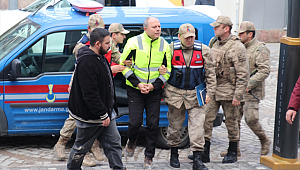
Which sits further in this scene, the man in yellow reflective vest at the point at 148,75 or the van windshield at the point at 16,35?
the van windshield at the point at 16,35

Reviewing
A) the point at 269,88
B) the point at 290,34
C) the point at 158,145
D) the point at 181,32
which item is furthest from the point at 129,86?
the point at 269,88

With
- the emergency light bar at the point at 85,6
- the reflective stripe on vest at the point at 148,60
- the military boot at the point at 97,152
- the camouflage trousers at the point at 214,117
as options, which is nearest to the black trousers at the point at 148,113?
the reflective stripe on vest at the point at 148,60

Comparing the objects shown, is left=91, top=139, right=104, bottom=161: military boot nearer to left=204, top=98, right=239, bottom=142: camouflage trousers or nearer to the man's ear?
left=204, top=98, right=239, bottom=142: camouflage trousers

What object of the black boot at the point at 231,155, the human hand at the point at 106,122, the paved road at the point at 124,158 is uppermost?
the human hand at the point at 106,122

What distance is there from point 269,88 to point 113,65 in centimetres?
648

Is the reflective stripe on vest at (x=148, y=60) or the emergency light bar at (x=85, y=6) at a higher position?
the emergency light bar at (x=85, y=6)

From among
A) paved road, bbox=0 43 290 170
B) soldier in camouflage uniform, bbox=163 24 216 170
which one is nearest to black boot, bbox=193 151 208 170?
soldier in camouflage uniform, bbox=163 24 216 170

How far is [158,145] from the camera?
19.9 feet

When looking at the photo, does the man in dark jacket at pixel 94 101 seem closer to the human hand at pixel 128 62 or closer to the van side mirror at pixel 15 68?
the human hand at pixel 128 62

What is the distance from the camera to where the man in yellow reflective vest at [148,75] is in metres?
5.00

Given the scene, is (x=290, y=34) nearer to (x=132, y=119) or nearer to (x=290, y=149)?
(x=290, y=149)

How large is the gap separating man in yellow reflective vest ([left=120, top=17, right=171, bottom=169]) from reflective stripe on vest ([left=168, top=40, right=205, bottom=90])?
101 mm

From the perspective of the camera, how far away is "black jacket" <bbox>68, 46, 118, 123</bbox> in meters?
3.99

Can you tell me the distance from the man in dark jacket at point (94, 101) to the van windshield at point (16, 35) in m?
1.74
